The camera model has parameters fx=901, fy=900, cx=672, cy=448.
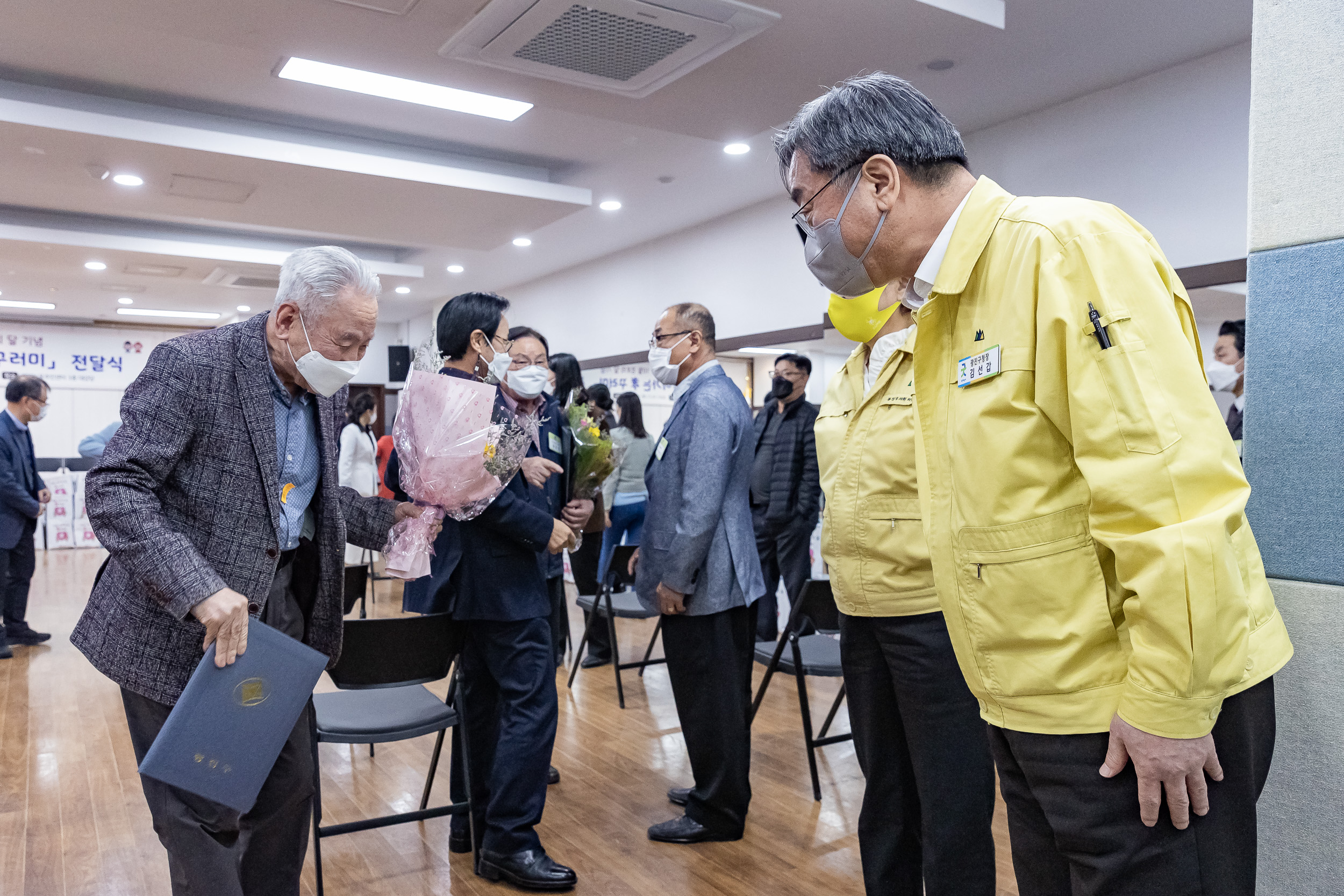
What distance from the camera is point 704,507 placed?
2.85 meters

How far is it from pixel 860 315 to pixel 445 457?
115cm

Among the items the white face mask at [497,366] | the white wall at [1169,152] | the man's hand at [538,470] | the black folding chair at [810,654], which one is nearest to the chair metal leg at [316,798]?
the man's hand at [538,470]

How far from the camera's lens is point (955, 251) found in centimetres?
120

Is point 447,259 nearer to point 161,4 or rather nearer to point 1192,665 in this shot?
point 161,4

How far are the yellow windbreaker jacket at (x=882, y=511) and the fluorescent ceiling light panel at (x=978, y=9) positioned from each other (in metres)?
2.29

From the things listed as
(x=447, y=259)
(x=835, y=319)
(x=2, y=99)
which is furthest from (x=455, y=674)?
(x=447, y=259)

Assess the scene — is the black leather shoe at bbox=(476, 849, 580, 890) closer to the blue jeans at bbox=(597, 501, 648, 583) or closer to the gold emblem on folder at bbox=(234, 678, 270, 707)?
the gold emblem on folder at bbox=(234, 678, 270, 707)

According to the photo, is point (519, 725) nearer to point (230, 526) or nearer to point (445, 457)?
point (445, 457)

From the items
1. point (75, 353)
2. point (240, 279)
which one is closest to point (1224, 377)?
point (240, 279)

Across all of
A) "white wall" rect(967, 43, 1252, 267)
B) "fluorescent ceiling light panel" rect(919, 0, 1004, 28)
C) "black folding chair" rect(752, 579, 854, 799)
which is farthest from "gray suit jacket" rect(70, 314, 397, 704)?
"white wall" rect(967, 43, 1252, 267)

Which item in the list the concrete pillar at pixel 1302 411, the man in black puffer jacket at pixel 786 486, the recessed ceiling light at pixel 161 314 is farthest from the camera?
the recessed ceiling light at pixel 161 314

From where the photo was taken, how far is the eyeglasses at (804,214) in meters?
1.32

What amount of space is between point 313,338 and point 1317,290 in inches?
72.7

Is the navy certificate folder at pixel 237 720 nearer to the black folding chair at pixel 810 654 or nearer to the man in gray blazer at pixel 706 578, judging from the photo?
the man in gray blazer at pixel 706 578
